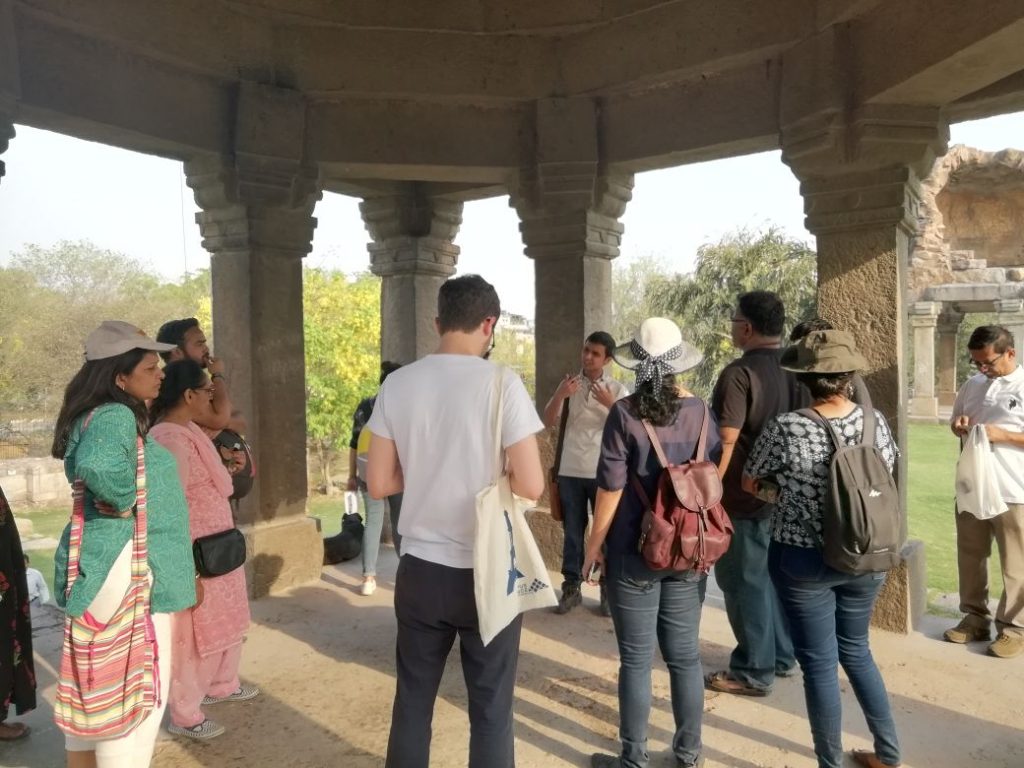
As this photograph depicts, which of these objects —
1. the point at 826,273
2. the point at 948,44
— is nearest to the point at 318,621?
the point at 826,273

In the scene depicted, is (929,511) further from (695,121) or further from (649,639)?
(649,639)

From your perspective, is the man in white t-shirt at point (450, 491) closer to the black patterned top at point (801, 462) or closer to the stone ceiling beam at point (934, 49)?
the black patterned top at point (801, 462)

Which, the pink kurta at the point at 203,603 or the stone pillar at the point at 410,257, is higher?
the stone pillar at the point at 410,257

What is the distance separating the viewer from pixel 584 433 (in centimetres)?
436

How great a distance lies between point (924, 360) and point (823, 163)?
17973 mm

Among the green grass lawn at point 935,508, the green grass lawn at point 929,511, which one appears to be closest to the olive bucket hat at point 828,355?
the green grass lawn at point 929,511

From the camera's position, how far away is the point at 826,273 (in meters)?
4.16

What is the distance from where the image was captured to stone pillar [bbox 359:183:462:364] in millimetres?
6434

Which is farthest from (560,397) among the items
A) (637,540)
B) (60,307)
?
(60,307)

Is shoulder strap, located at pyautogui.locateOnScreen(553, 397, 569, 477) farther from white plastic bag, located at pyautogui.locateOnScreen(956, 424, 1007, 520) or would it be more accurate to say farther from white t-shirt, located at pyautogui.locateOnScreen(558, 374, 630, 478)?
white plastic bag, located at pyautogui.locateOnScreen(956, 424, 1007, 520)

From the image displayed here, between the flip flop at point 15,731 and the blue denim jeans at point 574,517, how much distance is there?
2.73 meters

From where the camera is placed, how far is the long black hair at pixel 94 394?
2.17m

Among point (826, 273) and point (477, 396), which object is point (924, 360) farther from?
point (477, 396)

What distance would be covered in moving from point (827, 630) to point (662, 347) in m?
1.07
